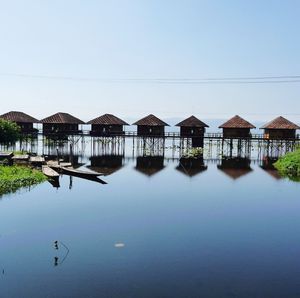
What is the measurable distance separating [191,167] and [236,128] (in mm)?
18587

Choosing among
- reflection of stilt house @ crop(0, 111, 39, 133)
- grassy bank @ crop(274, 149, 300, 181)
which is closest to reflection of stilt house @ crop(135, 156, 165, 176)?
grassy bank @ crop(274, 149, 300, 181)

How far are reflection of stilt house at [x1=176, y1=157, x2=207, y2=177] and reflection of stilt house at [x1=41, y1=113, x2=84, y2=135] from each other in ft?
60.8

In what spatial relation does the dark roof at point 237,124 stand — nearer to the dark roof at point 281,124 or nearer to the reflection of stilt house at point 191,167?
the dark roof at point 281,124

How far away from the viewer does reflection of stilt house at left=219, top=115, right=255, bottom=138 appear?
51875 mm

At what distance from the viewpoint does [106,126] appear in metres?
54.1

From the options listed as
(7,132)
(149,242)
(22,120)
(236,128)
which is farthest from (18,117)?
(149,242)

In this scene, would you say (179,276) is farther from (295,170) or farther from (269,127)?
(269,127)

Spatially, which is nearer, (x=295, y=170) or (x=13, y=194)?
(x=13, y=194)

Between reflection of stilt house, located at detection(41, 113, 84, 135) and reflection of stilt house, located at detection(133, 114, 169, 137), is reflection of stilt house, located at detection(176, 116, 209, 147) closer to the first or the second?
reflection of stilt house, located at detection(133, 114, 169, 137)

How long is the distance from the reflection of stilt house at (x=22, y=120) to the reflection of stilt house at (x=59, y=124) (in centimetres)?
164

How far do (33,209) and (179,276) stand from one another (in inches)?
361

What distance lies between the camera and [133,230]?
50.1ft

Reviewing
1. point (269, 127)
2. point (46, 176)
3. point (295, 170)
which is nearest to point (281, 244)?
point (46, 176)

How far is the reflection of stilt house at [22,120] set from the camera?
53219mm
